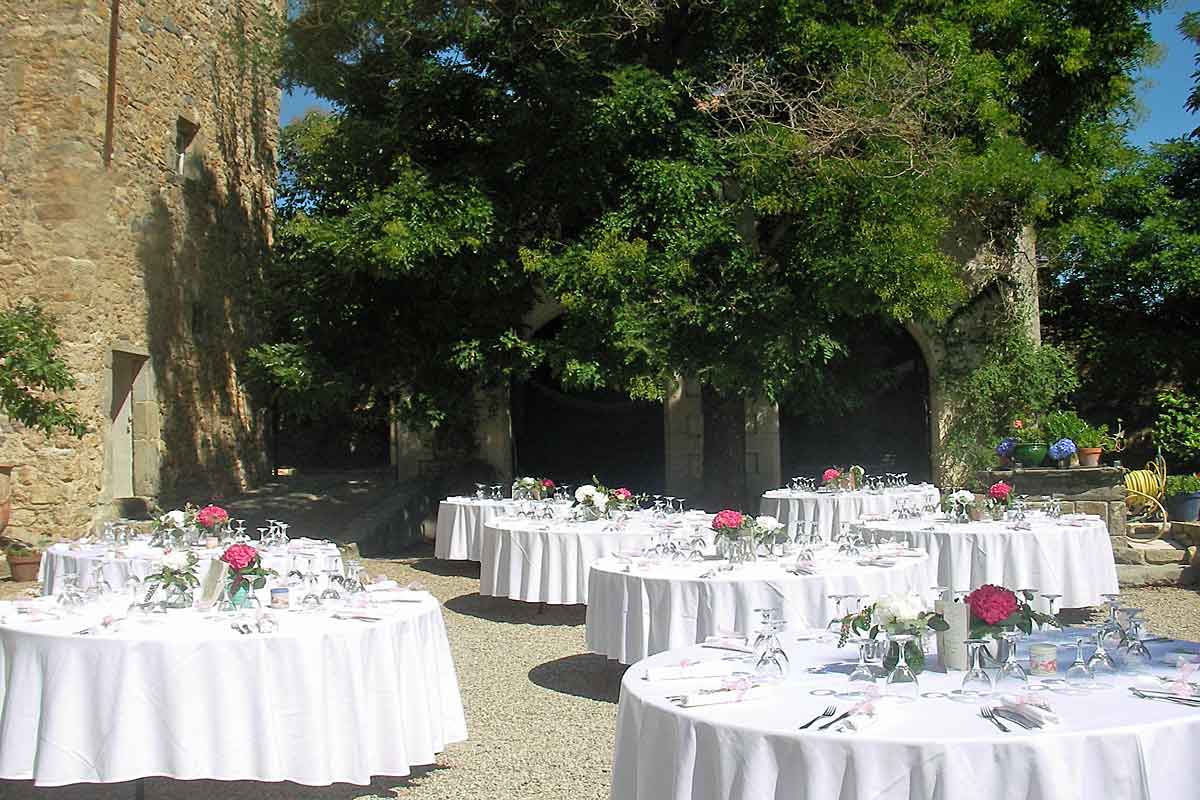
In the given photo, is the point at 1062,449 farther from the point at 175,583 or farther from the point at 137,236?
the point at 137,236

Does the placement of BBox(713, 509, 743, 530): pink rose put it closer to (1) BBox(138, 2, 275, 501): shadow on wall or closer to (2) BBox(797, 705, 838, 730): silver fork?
(2) BBox(797, 705, 838, 730): silver fork

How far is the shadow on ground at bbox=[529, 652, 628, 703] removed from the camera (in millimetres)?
6543

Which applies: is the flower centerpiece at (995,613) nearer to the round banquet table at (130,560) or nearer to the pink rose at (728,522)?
the pink rose at (728,522)

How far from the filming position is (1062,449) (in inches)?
406

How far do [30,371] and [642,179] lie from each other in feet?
20.8

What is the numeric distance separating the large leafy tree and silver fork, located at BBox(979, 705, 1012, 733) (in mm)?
8977

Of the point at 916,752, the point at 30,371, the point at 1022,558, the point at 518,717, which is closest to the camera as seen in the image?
the point at 916,752

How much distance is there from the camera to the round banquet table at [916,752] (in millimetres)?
2795

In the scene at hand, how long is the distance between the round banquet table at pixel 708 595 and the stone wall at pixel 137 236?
26.9 ft

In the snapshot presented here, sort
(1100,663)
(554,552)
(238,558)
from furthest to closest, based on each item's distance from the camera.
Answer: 1. (554,552)
2. (238,558)
3. (1100,663)

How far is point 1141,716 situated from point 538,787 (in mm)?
2550

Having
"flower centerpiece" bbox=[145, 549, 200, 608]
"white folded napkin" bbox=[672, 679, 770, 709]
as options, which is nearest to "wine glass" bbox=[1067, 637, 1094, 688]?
"white folded napkin" bbox=[672, 679, 770, 709]

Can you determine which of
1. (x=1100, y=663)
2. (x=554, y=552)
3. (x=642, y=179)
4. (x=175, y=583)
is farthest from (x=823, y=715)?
(x=642, y=179)

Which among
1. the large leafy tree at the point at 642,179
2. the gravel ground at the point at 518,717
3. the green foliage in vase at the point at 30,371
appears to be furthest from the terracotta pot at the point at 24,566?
the large leafy tree at the point at 642,179
